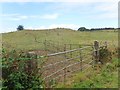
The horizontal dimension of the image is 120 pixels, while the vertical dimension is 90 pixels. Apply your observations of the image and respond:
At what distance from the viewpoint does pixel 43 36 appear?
51.1m

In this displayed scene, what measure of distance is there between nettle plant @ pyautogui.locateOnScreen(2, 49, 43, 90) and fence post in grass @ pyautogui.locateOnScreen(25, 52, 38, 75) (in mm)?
118

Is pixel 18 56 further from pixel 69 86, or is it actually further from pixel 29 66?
pixel 69 86

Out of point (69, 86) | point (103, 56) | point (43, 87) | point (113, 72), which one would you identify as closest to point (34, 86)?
point (43, 87)

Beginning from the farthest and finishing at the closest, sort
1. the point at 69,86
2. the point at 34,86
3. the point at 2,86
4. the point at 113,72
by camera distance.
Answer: the point at 113,72, the point at 69,86, the point at 34,86, the point at 2,86

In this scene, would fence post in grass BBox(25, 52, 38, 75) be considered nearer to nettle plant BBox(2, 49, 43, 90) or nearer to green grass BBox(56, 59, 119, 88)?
nettle plant BBox(2, 49, 43, 90)

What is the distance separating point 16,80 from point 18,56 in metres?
0.71

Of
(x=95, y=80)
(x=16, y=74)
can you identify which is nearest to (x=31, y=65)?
(x=16, y=74)

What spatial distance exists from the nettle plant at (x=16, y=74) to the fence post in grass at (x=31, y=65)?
0.39 feet

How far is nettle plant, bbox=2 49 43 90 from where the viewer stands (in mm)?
8305

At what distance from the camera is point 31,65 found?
29.2 ft

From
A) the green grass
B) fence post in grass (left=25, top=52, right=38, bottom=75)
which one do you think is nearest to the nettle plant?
fence post in grass (left=25, top=52, right=38, bottom=75)

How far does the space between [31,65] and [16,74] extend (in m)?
0.68

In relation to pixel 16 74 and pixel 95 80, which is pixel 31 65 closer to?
pixel 16 74

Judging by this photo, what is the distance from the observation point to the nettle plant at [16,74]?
27.2 feet
